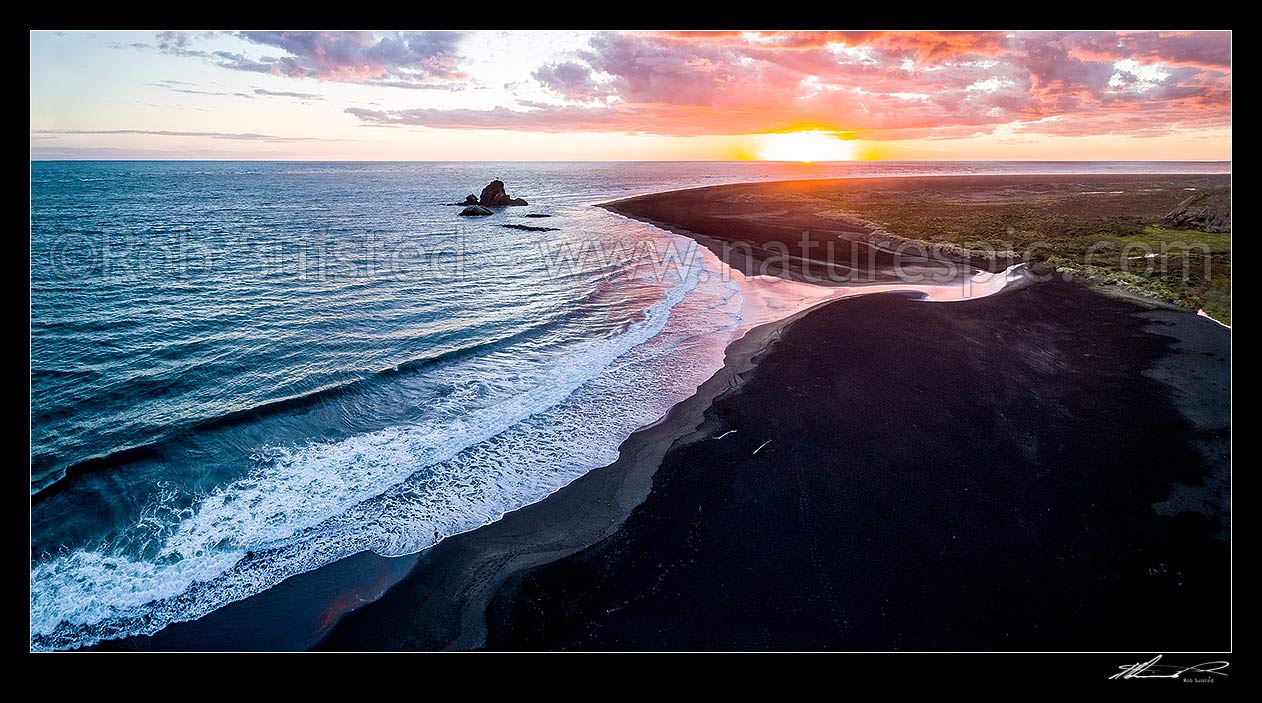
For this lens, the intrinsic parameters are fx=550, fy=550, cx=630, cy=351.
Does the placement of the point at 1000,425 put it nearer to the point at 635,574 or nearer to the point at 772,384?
the point at 772,384

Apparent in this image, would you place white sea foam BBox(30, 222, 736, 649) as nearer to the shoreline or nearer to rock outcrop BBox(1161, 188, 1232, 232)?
the shoreline

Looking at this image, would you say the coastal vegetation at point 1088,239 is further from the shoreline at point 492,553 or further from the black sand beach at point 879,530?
the shoreline at point 492,553

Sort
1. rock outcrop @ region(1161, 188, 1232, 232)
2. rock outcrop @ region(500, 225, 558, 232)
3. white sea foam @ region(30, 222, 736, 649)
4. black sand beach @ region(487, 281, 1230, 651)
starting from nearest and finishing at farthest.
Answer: black sand beach @ region(487, 281, 1230, 651) < white sea foam @ region(30, 222, 736, 649) < rock outcrop @ region(1161, 188, 1232, 232) < rock outcrop @ region(500, 225, 558, 232)

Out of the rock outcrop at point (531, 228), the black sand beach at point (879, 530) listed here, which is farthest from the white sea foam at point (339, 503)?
the rock outcrop at point (531, 228)
